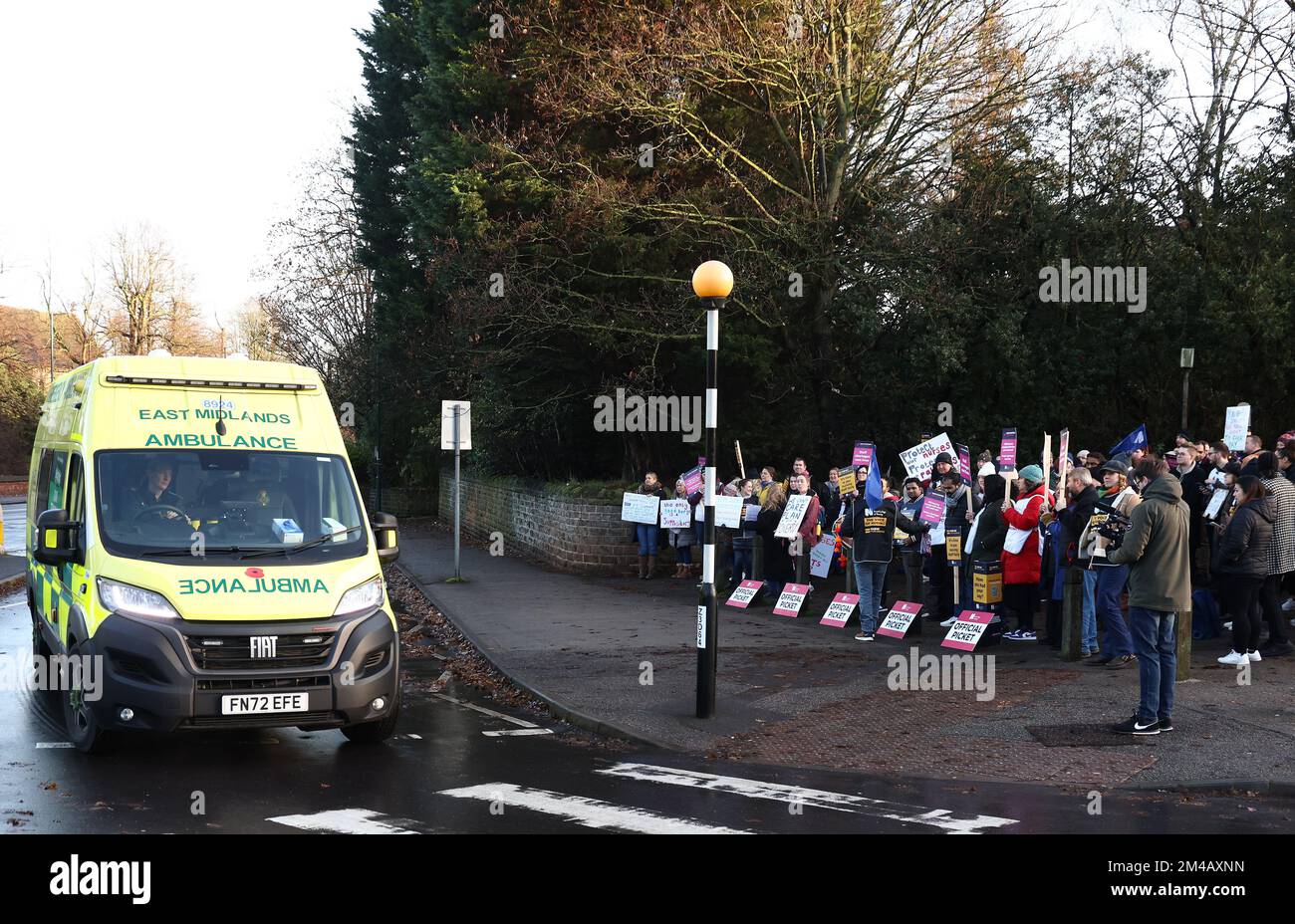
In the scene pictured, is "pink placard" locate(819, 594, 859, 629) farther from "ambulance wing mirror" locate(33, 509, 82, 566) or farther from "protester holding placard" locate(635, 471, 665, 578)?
"ambulance wing mirror" locate(33, 509, 82, 566)

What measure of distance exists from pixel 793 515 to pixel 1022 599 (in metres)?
4.02

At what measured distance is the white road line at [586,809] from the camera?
23.3ft

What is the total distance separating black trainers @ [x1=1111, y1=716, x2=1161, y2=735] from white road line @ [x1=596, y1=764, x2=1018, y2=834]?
2670mm

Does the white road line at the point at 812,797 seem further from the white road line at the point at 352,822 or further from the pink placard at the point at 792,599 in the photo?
the pink placard at the point at 792,599

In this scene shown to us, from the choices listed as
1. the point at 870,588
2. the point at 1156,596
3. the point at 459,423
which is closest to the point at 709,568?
the point at 1156,596

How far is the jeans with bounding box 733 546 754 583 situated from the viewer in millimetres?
18516

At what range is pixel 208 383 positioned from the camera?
9789 mm

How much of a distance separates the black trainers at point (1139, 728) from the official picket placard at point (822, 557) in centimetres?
778

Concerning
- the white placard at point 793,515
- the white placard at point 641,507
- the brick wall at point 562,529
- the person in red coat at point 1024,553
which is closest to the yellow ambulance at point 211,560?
the person in red coat at point 1024,553

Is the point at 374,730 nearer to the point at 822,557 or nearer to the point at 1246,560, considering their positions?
the point at 1246,560

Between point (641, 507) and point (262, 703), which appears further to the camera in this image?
point (641, 507)

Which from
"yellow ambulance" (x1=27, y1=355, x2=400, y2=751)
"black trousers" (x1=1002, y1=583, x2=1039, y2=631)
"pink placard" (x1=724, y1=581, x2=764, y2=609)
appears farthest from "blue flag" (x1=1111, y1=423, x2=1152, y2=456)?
"yellow ambulance" (x1=27, y1=355, x2=400, y2=751)
